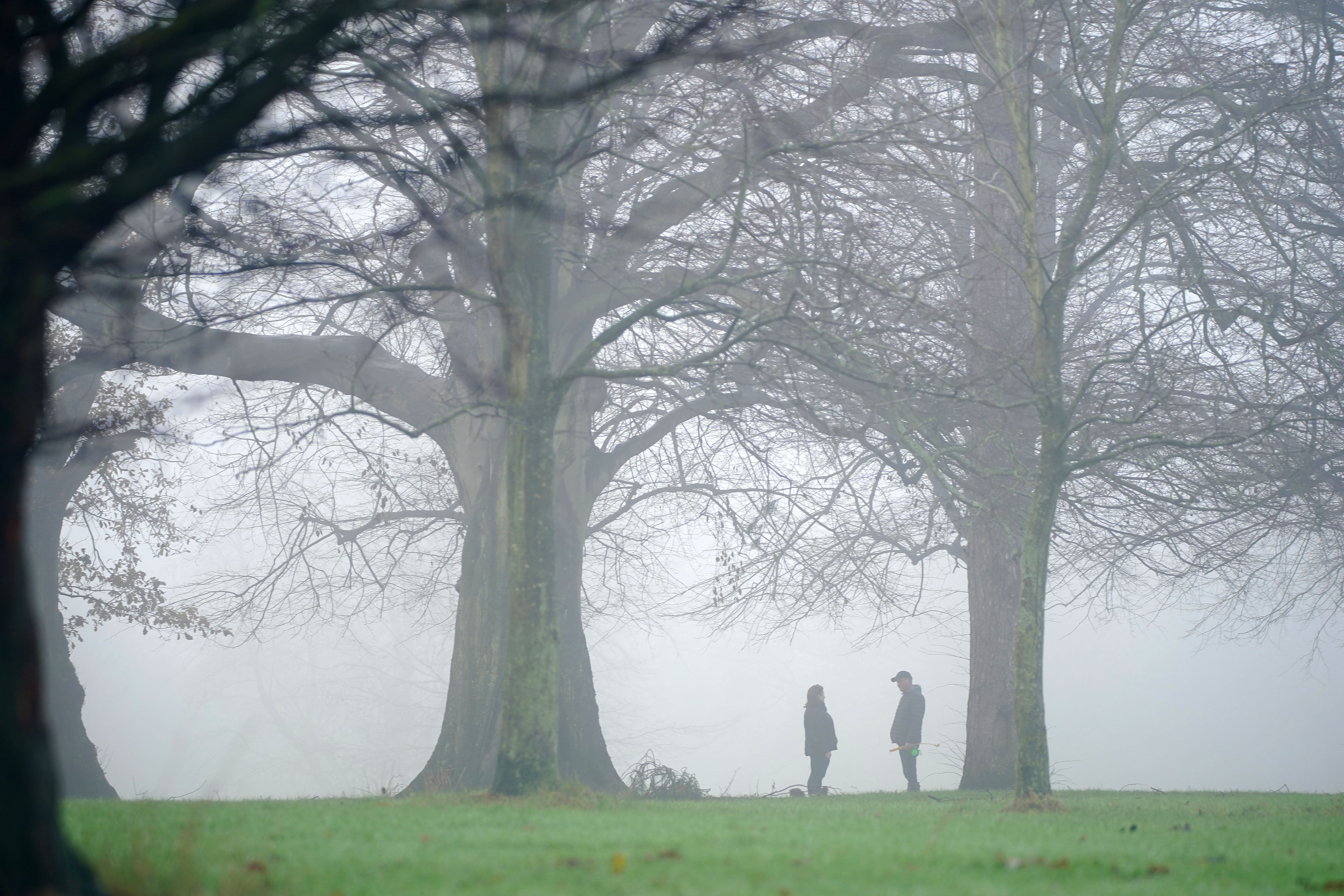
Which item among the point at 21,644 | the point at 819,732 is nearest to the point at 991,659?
the point at 819,732

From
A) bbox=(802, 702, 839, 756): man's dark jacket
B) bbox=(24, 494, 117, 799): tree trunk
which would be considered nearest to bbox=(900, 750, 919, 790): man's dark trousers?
bbox=(802, 702, 839, 756): man's dark jacket

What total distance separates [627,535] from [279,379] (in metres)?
7.12

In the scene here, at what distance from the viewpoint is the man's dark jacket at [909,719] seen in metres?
15.8

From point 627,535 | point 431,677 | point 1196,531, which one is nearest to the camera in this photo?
point 1196,531

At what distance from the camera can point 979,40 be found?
11305mm

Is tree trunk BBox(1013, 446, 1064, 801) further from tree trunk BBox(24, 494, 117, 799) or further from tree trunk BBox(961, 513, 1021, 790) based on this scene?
tree trunk BBox(24, 494, 117, 799)

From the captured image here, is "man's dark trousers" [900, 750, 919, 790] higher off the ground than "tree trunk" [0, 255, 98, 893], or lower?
lower

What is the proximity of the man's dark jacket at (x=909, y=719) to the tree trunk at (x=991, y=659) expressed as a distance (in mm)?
909

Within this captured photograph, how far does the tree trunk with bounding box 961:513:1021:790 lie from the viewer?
14.3 meters

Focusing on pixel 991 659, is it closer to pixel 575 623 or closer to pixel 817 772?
pixel 817 772

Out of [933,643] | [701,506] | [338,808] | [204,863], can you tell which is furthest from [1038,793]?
[933,643]

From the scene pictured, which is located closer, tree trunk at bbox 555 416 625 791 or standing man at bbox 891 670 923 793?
tree trunk at bbox 555 416 625 791

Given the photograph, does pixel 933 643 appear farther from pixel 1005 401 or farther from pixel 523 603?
pixel 523 603

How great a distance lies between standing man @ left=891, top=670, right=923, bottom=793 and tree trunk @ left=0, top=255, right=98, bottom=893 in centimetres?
1381
